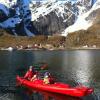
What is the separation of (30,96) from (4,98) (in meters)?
6.12

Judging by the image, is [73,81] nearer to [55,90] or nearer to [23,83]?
[23,83]

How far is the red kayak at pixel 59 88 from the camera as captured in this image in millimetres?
76531

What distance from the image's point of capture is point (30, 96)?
8225cm

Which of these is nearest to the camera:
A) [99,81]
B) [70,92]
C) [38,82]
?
[70,92]

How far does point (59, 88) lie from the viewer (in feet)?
265

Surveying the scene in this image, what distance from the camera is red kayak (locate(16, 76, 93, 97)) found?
251 ft

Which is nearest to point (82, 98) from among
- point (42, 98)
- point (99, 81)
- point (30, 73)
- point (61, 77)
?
point (42, 98)

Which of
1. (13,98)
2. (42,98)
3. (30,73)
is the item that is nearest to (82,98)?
(42,98)

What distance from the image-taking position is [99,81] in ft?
351

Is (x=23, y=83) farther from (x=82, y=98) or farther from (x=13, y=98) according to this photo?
(x=82, y=98)

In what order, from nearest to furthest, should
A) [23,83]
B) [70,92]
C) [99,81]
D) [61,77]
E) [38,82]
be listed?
[70,92]
[38,82]
[23,83]
[99,81]
[61,77]

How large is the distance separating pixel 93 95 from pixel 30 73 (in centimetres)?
2013

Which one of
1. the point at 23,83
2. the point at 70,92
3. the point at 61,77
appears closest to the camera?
the point at 70,92

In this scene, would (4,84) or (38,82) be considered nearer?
(38,82)
